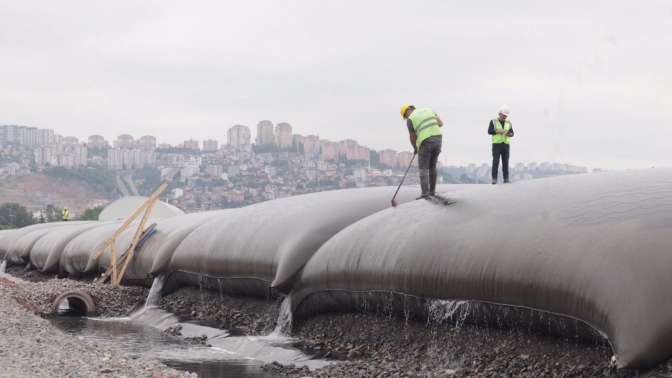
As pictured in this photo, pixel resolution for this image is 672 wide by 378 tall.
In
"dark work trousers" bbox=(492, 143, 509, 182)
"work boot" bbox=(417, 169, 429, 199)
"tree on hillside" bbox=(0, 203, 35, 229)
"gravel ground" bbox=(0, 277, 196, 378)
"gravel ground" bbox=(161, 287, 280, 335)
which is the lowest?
"tree on hillside" bbox=(0, 203, 35, 229)

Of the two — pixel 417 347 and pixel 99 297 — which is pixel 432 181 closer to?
pixel 417 347

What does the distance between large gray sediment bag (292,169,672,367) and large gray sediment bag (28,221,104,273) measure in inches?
879

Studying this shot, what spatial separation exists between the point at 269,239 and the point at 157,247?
8.07m

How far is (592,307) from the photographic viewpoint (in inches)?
432

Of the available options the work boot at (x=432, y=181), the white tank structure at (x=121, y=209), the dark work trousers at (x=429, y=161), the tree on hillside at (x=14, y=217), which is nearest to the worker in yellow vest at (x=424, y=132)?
the dark work trousers at (x=429, y=161)

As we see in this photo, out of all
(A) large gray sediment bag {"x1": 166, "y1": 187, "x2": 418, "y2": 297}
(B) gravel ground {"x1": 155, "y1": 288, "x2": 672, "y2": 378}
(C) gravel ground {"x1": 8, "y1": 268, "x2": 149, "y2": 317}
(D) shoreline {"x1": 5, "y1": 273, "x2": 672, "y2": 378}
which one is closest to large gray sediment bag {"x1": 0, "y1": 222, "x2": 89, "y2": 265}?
(C) gravel ground {"x1": 8, "y1": 268, "x2": 149, "y2": 317}

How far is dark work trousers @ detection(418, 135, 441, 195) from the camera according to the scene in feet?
55.9

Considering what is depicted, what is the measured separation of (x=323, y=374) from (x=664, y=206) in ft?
19.2

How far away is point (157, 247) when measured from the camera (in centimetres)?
2741

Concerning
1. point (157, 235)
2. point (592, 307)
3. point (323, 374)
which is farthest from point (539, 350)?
point (157, 235)

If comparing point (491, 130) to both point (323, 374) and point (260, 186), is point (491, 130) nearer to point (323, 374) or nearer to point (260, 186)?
point (323, 374)

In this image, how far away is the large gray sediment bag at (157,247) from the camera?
25.6 m

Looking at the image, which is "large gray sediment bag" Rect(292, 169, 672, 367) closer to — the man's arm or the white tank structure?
the man's arm

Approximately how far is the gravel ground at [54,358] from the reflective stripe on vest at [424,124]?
6.21 m
